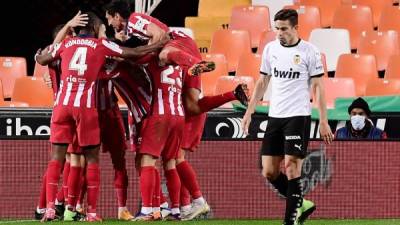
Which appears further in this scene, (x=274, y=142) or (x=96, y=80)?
(x=96, y=80)

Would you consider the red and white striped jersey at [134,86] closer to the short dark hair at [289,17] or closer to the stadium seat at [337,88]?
the short dark hair at [289,17]

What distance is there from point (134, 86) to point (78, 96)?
2.12 ft

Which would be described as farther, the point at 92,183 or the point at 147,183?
the point at 92,183

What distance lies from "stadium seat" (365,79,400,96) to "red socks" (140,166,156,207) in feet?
15.7

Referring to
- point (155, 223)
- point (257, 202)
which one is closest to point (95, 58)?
point (155, 223)

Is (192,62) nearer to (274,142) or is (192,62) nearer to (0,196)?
(274,142)

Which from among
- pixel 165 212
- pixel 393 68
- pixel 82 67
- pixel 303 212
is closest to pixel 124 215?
pixel 165 212

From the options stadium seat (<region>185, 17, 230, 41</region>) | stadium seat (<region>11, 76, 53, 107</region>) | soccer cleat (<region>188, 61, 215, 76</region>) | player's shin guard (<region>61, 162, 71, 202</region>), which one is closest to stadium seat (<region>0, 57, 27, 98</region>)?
stadium seat (<region>11, 76, 53, 107</region>)

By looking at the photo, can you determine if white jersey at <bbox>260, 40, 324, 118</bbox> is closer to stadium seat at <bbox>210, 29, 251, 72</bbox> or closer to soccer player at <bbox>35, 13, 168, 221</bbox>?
soccer player at <bbox>35, 13, 168, 221</bbox>

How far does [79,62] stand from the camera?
13.0m

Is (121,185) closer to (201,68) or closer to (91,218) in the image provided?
(91,218)

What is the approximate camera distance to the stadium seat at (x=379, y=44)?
18.8 metres

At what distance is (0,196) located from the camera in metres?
14.2

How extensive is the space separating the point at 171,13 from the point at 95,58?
7.25 meters
